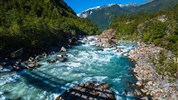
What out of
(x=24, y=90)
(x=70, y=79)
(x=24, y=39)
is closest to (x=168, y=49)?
(x=70, y=79)

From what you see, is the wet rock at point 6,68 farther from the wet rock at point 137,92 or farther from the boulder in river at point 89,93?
the wet rock at point 137,92

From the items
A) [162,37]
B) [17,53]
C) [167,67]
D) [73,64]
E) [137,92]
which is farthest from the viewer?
[162,37]

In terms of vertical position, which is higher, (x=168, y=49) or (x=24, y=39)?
(x=24, y=39)

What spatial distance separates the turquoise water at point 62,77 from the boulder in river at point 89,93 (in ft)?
3.55

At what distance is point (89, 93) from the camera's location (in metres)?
29.7

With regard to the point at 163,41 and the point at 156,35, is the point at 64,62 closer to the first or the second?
the point at 163,41

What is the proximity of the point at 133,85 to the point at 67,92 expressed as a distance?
941 centimetres

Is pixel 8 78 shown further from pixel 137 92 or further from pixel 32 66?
pixel 137 92

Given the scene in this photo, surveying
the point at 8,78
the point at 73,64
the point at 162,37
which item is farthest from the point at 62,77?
the point at 162,37

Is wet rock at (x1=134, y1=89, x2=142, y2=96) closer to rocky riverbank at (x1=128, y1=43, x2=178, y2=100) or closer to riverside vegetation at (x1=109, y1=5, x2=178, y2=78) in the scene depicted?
rocky riverbank at (x1=128, y1=43, x2=178, y2=100)

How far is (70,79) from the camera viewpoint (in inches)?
1426

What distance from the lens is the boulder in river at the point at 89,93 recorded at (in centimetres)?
2859

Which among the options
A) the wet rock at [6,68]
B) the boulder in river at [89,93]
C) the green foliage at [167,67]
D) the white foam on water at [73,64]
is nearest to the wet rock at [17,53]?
the wet rock at [6,68]

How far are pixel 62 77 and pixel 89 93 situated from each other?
872cm
